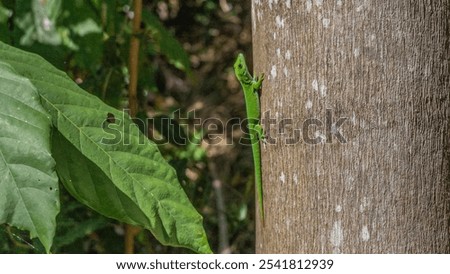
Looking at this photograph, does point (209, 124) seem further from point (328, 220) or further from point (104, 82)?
point (328, 220)

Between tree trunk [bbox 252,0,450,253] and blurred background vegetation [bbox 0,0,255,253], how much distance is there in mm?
1007

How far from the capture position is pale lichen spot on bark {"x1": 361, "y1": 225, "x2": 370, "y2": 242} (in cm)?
176

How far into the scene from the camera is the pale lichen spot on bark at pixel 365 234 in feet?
5.77

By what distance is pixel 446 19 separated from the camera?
1.74 m

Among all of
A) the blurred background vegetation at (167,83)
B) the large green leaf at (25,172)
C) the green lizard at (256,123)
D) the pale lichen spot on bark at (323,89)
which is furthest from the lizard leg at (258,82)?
the blurred background vegetation at (167,83)

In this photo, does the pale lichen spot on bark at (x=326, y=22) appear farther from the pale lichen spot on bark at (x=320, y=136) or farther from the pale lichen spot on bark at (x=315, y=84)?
the pale lichen spot on bark at (x=320, y=136)

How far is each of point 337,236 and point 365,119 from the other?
0.28m

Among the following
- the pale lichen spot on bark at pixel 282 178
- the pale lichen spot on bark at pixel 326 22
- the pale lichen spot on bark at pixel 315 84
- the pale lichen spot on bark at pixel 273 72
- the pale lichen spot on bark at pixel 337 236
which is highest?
the pale lichen spot on bark at pixel 326 22

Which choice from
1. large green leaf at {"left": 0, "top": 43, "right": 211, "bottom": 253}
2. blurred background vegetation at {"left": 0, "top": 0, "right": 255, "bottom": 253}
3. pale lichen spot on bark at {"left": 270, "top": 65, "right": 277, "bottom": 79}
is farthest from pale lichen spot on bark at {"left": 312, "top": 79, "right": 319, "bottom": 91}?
blurred background vegetation at {"left": 0, "top": 0, "right": 255, "bottom": 253}

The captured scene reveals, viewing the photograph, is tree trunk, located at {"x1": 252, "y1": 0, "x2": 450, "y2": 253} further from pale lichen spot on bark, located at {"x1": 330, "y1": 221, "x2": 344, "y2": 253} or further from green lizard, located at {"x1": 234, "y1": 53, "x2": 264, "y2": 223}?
green lizard, located at {"x1": 234, "y1": 53, "x2": 264, "y2": 223}

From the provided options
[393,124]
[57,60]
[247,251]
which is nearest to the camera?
[393,124]

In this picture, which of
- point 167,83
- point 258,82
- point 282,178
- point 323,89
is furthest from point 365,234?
point 167,83
